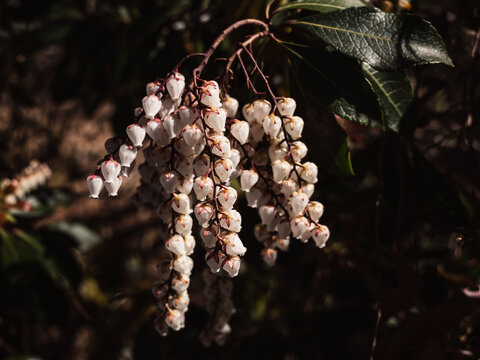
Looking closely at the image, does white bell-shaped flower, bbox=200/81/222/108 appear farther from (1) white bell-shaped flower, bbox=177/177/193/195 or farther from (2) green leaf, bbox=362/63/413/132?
(2) green leaf, bbox=362/63/413/132

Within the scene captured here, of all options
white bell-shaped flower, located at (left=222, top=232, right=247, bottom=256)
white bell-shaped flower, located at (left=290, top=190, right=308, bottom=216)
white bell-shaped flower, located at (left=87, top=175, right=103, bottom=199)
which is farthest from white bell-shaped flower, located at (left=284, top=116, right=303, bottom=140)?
white bell-shaped flower, located at (left=87, top=175, right=103, bottom=199)

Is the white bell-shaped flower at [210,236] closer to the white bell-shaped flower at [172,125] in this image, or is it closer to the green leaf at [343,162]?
the white bell-shaped flower at [172,125]

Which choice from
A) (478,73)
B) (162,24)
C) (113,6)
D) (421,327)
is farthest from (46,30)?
(421,327)

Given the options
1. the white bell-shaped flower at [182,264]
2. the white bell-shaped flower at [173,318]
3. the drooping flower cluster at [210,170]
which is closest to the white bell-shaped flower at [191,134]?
the drooping flower cluster at [210,170]

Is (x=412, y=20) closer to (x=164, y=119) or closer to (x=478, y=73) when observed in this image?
(x=164, y=119)

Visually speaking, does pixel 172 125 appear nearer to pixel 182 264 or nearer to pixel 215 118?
pixel 215 118

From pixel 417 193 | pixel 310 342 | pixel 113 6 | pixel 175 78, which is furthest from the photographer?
pixel 113 6

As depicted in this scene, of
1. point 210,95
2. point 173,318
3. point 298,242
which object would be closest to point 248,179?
point 210,95
